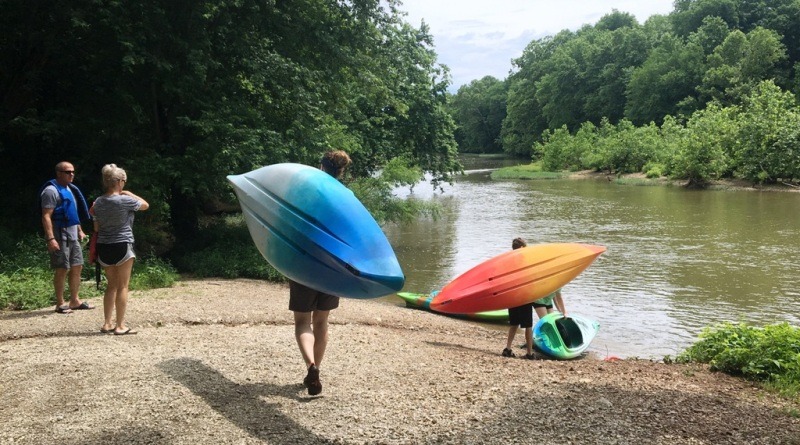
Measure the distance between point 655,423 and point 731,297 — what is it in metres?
9.67

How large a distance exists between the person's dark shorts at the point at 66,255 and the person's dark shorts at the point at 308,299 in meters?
3.92

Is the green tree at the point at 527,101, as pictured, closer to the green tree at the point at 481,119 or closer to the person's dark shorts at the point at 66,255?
the green tree at the point at 481,119

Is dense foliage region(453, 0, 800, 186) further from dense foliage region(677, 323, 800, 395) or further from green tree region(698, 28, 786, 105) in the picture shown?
dense foliage region(677, 323, 800, 395)

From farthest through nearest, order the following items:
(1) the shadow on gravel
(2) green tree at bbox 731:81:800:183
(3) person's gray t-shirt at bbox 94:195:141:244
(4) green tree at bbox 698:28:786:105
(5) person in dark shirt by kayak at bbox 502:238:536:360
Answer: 1. (4) green tree at bbox 698:28:786:105
2. (2) green tree at bbox 731:81:800:183
3. (5) person in dark shirt by kayak at bbox 502:238:536:360
4. (3) person's gray t-shirt at bbox 94:195:141:244
5. (1) the shadow on gravel

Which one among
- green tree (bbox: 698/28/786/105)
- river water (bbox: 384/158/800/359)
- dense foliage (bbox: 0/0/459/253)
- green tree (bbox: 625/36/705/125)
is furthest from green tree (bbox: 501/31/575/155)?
dense foliage (bbox: 0/0/459/253)

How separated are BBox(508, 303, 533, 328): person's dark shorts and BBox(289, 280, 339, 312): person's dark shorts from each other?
13.5 ft

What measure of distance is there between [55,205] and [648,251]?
15869 mm

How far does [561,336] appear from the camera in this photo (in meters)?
9.52

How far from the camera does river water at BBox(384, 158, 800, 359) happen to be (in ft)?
39.1

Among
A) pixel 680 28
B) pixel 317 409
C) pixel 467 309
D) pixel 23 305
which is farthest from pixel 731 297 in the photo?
pixel 680 28

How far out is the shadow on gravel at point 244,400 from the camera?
459 cm

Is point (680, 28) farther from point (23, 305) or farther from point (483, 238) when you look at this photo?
point (23, 305)

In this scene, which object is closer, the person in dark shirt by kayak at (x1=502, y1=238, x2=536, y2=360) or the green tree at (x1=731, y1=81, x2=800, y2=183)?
the person in dark shirt by kayak at (x1=502, y1=238, x2=536, y2=360)

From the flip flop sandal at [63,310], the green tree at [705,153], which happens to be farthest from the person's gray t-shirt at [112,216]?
the green tree at [705,153]
